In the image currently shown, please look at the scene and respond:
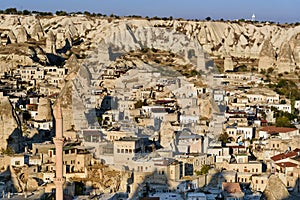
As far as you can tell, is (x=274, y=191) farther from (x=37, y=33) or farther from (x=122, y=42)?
(x=37, y=33)

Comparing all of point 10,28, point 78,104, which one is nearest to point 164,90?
point 78,104

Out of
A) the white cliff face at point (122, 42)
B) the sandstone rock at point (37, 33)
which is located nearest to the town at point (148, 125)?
the white cliff face at point (122, 42)

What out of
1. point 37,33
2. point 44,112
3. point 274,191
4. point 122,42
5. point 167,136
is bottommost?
point 274,191

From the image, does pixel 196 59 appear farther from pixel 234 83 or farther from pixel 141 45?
pixel 141 45

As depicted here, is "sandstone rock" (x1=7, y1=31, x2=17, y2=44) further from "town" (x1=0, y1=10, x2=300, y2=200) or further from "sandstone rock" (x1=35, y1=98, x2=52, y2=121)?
"sandstone rock" (x1=35, y1=98, x2=52, y2=121)

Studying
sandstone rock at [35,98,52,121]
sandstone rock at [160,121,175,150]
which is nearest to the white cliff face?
sandstone rock at [35,98,52,121]

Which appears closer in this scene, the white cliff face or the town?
the town

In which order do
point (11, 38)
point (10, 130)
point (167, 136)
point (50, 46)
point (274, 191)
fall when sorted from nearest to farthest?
point (274, 191) < point (10, 130) < point (167, 136) < point (50, 46) < point (11, 38)

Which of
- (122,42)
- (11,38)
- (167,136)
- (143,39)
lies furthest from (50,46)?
(167,136)
